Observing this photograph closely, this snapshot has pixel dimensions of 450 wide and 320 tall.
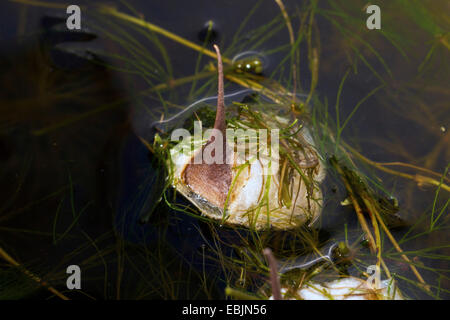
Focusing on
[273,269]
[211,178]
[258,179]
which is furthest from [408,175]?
[273,269]

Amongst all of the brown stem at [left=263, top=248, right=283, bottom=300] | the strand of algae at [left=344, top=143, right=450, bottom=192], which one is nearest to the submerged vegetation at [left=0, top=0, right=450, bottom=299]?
the strand of algae at [left=344, top=143, right=450, bottom=192]

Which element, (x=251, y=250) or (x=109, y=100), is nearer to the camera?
(x=251, y=250)

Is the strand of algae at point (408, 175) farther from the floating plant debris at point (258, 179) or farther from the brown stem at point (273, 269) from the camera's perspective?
the brown stem at point (273, 269)

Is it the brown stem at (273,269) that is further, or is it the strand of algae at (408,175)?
the strand of algae at (408,175)

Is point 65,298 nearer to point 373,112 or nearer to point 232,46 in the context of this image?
point 232,46

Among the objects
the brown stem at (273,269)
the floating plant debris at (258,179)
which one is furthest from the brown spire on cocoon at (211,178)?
the brown stem at (273,269)

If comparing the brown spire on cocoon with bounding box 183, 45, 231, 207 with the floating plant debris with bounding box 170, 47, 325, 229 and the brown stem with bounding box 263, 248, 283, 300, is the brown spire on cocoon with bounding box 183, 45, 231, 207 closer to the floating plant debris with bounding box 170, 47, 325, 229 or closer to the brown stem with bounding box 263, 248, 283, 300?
the floating plant debris with bounding box 170, 47, 325, 229

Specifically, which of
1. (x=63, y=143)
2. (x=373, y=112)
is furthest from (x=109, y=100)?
(x=373, y=112)

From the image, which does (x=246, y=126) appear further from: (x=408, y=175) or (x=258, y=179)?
(x=408, y=175)
